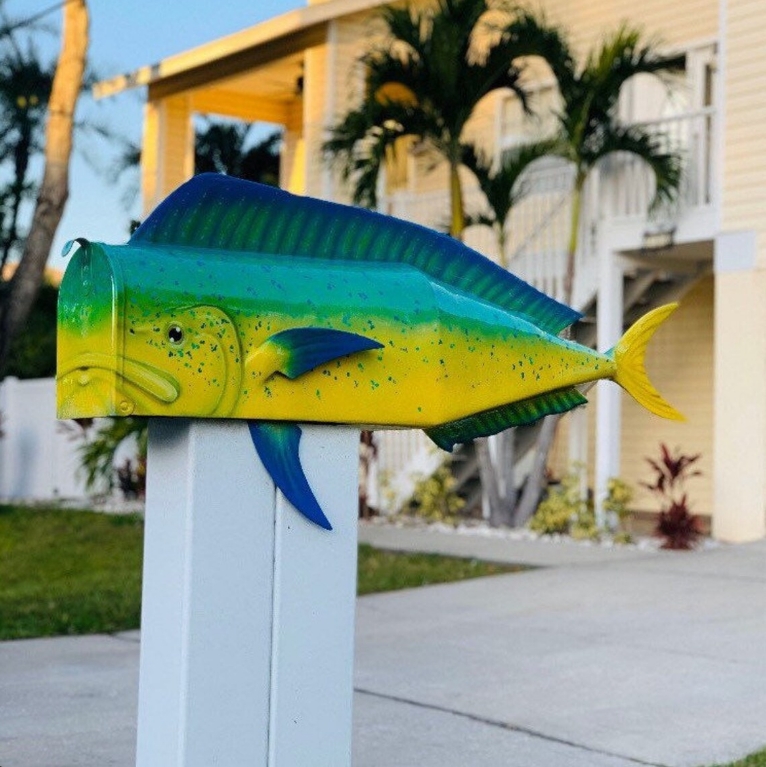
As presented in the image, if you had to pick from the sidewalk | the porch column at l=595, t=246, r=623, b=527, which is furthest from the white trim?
the sidewalk

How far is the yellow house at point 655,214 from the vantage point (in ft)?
39.7

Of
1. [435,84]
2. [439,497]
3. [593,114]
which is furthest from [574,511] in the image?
[435,84]

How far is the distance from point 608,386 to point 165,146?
10.3 metres

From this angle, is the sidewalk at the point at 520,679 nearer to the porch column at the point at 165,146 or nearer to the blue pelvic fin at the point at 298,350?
the blue pelvic fin at the point at 298,350

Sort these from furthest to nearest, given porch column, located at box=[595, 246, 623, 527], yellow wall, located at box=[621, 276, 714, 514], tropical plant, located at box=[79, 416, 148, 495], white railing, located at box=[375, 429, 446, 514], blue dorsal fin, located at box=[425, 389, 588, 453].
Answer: yellow wall, located at box=[621, 276, 714, 514]
tropical plant, located at box=[79, 416, 148, 495]
white railing, located at box=[375, 429, 446, 514]
porch column, located at box=[595, 246, 623, 527]
blue dorsal fin, located at box=[425, 389, 588, 453]

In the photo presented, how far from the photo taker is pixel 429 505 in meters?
13.8

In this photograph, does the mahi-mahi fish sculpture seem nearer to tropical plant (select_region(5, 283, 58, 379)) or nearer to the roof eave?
the roof eave

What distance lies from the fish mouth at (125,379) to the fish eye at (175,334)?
8 centimetres

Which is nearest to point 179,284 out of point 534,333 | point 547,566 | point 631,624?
point 534,333

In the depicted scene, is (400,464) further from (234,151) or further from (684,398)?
(234,151)

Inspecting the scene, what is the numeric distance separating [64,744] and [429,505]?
8963 mm

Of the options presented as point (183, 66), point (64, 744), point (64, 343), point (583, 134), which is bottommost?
point (64, 744)

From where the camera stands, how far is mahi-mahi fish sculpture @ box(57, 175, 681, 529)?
3.25 meters

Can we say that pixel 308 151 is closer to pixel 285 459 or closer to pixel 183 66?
pixel 183 66
